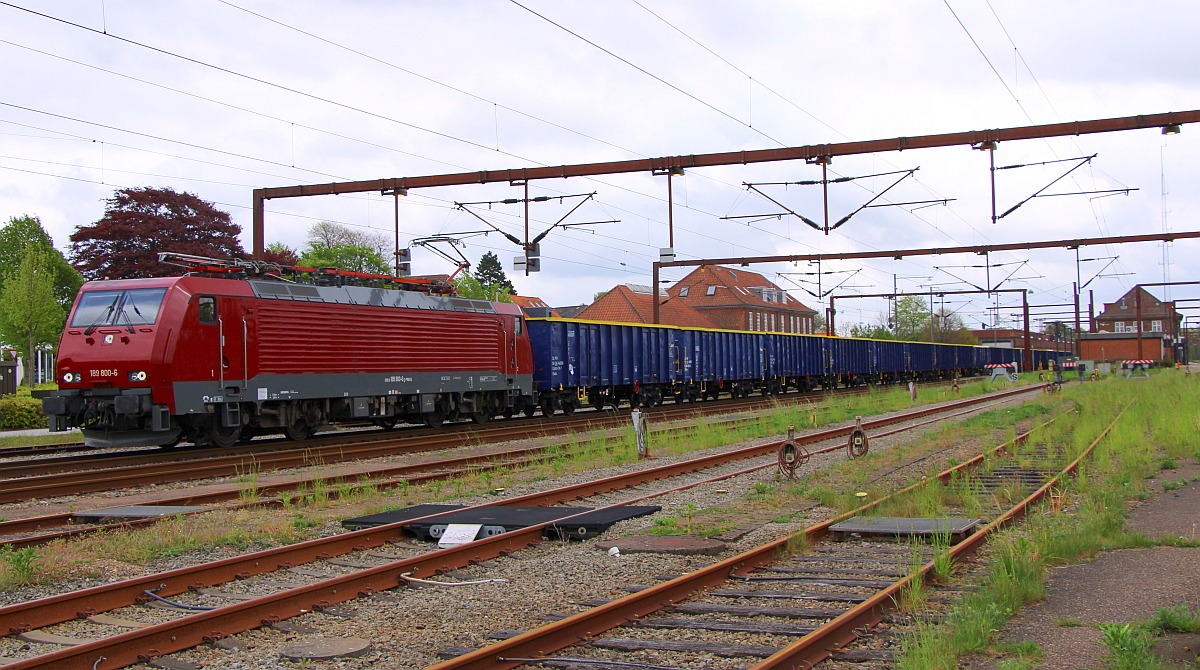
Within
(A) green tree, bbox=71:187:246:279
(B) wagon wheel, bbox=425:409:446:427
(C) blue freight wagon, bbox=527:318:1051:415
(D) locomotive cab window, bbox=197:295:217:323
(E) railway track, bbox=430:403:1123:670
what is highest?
(A) green tree, bbox=71:187:246:279

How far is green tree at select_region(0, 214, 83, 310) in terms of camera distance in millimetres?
65500

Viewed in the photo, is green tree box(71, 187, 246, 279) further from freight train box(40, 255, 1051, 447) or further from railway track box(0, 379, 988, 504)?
railway track box(0, 379, 988, 504)

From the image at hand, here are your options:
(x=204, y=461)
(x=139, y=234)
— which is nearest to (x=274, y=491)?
(x=204, y=461)

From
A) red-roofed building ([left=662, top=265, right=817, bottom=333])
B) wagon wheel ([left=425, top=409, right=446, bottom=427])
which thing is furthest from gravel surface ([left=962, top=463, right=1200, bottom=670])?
red-roofed building ([left=662, top=265, right=817, bottom=333])

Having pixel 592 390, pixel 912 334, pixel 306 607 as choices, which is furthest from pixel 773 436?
pixel 912 334

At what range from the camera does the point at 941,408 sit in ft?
102

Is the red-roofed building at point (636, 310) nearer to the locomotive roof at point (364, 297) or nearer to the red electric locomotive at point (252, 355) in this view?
the locomotive roof at point (364, 297)

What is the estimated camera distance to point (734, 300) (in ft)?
266

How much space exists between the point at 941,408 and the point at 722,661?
90.1ft

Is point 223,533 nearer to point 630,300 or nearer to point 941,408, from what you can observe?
point 941,408

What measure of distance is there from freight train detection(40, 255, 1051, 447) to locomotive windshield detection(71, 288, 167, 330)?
0.03 metres

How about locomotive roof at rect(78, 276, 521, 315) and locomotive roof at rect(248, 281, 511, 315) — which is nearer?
locomotive roof at rect(78, 276, 521, 315)

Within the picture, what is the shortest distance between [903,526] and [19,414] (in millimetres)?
26405

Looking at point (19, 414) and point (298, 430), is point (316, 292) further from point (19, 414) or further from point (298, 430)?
point (19, 414)
